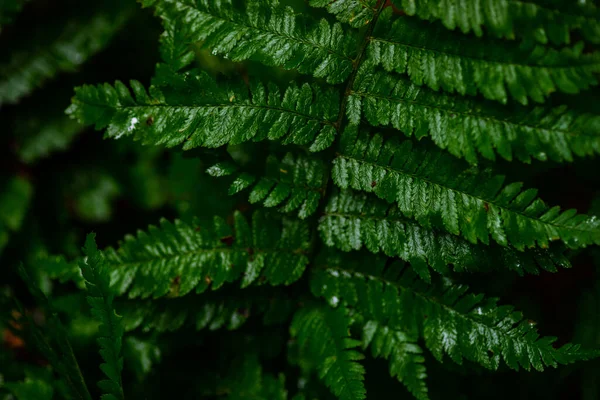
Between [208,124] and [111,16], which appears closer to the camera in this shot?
[208,124]

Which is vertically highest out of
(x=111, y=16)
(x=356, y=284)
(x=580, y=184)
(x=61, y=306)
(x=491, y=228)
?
(x=111, y=16)

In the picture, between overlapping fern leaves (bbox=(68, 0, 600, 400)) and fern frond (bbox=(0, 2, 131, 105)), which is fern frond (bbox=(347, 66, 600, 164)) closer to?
overlapping fern leaves (bbox=(68, 0, 600, 400))

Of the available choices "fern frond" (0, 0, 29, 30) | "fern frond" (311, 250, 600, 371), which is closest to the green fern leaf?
"fern frond" (311, 250, 600, 371)

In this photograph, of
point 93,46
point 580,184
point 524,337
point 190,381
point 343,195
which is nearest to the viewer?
point 524,337

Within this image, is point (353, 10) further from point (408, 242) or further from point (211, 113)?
point (408, 242)

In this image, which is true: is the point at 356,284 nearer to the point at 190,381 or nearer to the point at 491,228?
the point at 491,228

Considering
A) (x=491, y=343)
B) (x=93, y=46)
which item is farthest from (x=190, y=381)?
(x=93, y=46)

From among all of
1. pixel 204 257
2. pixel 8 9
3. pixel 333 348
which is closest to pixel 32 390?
pixel 204 257

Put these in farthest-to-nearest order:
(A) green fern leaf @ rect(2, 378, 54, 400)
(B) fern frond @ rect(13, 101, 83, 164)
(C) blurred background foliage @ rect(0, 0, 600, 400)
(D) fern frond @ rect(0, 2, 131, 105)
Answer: (B) fern frond @ rect(13, 101, 83, 164)
(D) fern frond @ rect(0, 2, 131, 105)
(C) blurred background foliage @ rect(0, 0, 600, 400)
(A) green fern leaf @ rect(2, 378, 54, 400)

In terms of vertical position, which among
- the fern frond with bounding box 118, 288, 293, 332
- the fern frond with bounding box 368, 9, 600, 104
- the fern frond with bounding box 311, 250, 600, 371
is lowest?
the fern frond with bounding box 118, 288, 293, 332
